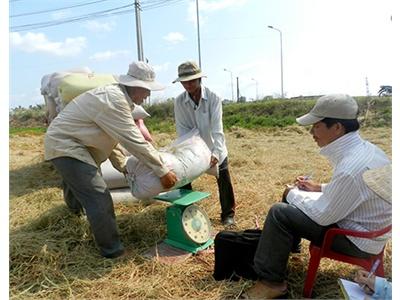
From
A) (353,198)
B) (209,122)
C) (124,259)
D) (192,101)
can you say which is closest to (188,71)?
(192,101)

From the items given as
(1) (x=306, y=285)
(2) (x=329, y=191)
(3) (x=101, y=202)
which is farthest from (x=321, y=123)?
(3) (x=101, y=202)

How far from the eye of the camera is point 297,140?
32.3ft

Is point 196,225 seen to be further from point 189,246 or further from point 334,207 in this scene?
point 334,207

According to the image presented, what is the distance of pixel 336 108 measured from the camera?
2.14 metres

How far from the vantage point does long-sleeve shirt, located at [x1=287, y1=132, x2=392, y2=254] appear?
2.04m

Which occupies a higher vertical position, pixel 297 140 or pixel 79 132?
pixel 79 132

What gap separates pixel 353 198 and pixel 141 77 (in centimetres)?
172

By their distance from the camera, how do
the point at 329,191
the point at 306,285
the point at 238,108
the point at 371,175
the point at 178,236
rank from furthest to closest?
the point at 238,108, the point at 178,236, the point at 306,285, the point at 329,191, the point at 371,175

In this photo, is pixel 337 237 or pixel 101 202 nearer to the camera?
pixel 337 237

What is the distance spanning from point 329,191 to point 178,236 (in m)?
1.42

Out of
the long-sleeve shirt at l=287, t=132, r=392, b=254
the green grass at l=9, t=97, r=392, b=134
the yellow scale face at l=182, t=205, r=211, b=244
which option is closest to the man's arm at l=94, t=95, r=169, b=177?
the yellow scale face at l=182, t=205, r=211, b=244

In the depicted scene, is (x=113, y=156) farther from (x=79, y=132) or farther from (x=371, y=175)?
(x=371, y=175)

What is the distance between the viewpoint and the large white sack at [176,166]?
289 centimetres

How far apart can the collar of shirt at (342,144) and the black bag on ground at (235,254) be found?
31.7 inches
